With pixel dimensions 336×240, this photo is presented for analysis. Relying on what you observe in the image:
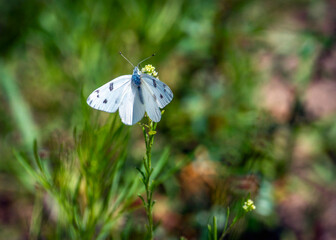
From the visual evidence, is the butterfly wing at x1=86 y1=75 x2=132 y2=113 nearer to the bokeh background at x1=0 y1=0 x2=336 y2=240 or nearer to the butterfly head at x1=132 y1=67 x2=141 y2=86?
the butterfly head at x1=132 y1=67 x2=141 y2=86

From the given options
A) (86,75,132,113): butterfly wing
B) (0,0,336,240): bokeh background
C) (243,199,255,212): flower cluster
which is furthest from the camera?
(0,0,336,240): bokeh background

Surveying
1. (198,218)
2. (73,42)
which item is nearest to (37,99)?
(73,42)

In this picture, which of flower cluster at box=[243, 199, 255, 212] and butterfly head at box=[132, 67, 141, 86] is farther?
butterfly head at box=[132, 67, 141, 86]

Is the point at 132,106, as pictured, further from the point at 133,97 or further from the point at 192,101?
the point at 192,101

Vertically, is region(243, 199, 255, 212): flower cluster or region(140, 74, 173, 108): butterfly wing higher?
region(140, 74, 173, 108): butterfly wing

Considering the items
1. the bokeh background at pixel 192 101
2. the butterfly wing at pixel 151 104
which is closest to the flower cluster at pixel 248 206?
the butterfly wing at pixel 151 104

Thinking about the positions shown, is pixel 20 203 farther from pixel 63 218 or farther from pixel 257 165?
pixel 257 165

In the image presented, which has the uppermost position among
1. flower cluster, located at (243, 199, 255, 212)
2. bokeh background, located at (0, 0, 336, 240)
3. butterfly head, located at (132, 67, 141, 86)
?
bokeh background, located at (0, 0, 336, 240)

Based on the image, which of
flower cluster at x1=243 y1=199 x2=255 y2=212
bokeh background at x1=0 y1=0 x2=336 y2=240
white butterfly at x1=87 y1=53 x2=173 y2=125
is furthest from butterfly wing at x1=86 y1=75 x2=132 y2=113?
bokeh background at x1=0 y1=0 x2=336 y2=240
